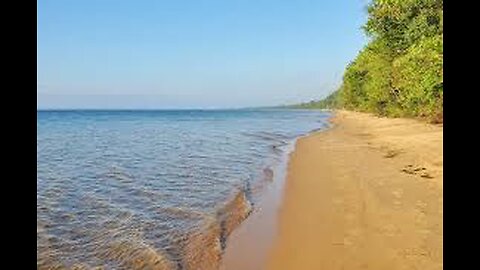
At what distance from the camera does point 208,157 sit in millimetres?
18438

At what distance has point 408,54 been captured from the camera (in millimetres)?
17188

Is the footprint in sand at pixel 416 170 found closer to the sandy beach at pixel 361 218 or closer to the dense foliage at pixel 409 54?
the sandy beach at pixel 361 218

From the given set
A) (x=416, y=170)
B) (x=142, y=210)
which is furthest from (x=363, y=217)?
(x=416, y=170)

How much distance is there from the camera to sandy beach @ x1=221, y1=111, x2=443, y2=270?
5.62 metres

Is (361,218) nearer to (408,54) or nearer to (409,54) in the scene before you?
(409,54)

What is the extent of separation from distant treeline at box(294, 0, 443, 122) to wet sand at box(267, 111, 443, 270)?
223cm

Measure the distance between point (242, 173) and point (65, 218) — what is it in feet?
21.1

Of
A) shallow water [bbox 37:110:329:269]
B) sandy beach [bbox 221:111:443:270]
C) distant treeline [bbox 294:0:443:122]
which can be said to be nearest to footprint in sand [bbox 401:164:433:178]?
sandy beach [bbox 221:111:443:270]

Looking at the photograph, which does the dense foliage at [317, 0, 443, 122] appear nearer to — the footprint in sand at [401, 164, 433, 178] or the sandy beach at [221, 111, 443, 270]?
the footprint in sand at [401, 164, 433, 178]

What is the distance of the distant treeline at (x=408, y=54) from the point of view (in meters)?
15.4

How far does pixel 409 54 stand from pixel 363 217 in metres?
10.7

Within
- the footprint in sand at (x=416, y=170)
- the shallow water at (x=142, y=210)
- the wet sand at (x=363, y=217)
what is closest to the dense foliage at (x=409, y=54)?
the footprint in sand at (x=416, y=170)
